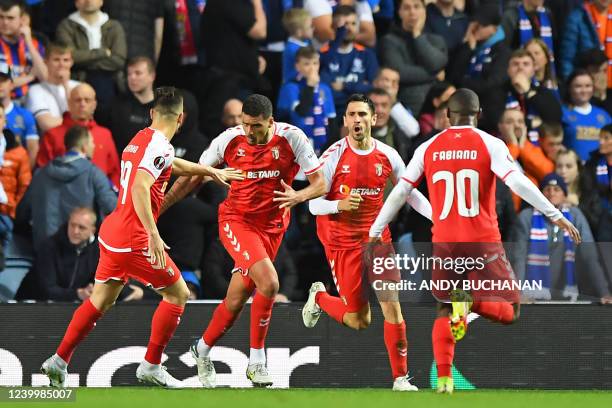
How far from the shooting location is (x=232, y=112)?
561 inches

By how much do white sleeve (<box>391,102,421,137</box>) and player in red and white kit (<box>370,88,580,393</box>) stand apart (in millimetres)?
4357

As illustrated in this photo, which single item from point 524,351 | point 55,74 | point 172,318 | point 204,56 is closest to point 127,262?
point 172,318

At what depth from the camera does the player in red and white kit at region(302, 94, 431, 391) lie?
11.3 meters

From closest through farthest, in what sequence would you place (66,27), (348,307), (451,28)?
(348,307) < (66,27) < (451,28)

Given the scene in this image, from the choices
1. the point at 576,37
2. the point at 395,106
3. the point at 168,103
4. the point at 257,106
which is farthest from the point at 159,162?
the point at 576,37

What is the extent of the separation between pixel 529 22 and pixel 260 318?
23.2 ft

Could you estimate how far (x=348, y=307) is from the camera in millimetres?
11391

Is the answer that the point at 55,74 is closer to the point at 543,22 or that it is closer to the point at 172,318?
the point at 172,318

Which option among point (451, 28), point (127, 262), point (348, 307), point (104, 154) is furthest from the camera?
point (451, 28)

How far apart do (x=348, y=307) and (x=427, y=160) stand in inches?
69.6

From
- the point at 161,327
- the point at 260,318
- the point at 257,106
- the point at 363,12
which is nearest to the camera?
the point at 161,327

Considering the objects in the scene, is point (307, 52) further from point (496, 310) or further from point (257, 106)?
point (496, 310)

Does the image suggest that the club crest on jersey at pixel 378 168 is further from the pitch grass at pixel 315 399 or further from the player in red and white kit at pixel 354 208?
the pitch grass at pixel 315 399

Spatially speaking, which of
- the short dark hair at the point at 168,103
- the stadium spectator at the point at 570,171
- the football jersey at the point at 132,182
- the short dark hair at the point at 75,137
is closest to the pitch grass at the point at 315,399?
the football jersey at the point at 132,182
